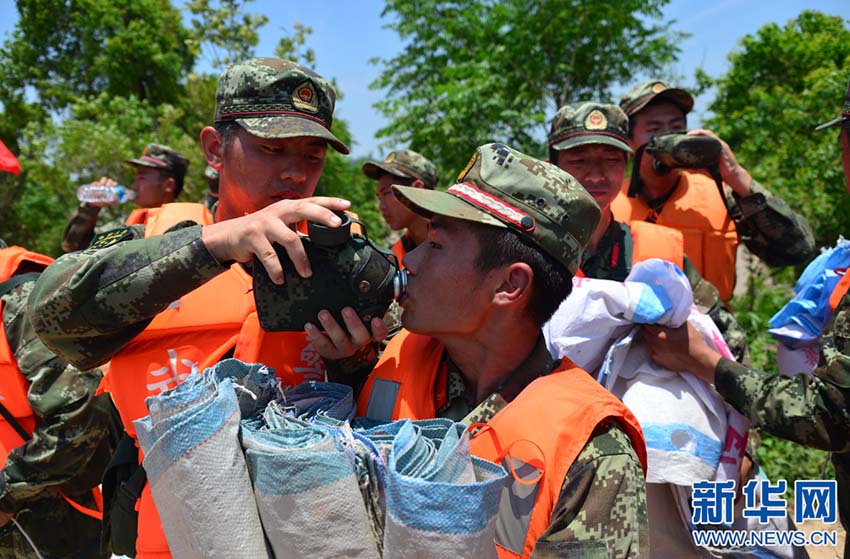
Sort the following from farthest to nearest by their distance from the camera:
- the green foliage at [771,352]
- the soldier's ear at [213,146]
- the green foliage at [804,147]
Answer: the green foliage at [804,147] < the green foliage at [771,352] < the soldier's ear at [213,146]

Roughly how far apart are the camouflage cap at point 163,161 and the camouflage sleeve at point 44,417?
3.75 m

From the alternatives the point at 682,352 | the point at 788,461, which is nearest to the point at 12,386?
the point at 682,352

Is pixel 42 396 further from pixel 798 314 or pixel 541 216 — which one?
pixel 798 314

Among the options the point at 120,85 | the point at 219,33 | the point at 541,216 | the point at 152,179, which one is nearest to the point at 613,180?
the point at 541,216

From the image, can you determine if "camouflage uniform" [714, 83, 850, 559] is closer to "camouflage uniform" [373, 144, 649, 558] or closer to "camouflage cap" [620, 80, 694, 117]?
"camouflage uniform" [373, 144, 649, 558]

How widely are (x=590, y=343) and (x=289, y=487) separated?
1.52m

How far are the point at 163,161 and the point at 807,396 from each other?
5804 millimetres

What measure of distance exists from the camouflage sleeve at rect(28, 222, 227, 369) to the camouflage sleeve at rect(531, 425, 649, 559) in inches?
41.9

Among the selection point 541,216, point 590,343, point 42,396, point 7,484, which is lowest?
point 7,484

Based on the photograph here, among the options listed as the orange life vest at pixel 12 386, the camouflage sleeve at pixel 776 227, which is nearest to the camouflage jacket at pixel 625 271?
the camouflage sleeve at pixel 776 227

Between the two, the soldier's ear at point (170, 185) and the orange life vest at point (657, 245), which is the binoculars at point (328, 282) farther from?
the soldier's ear at point (170, 185)

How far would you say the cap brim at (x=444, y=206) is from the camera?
188 centimetres

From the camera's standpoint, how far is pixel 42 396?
288 centimetres

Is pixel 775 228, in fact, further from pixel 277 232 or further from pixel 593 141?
pixel 277 232
